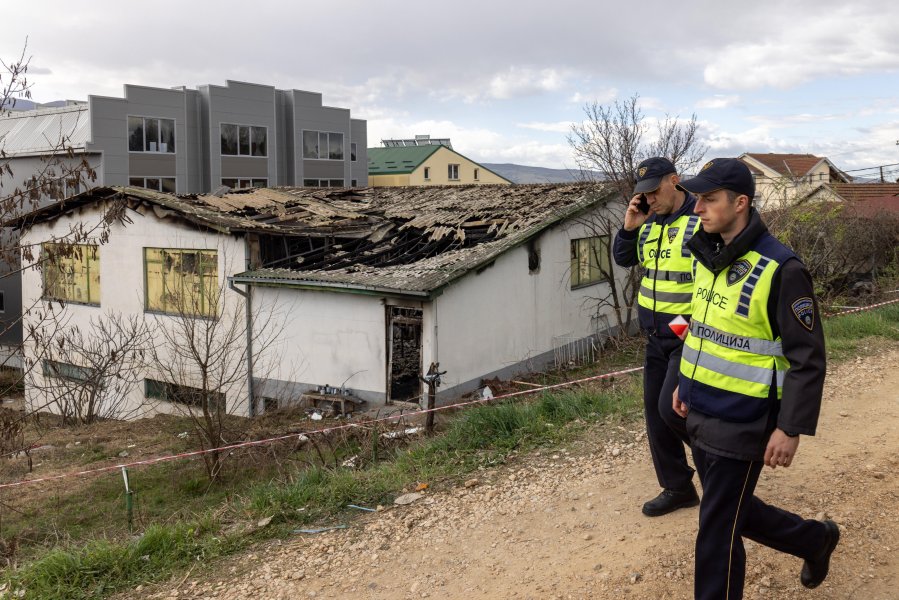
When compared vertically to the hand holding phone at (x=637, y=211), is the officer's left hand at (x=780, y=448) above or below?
below

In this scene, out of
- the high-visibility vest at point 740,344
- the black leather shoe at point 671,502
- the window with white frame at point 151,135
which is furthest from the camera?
the window with white frame at point 151,135

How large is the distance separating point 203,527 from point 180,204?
Answer: 11.2 metres

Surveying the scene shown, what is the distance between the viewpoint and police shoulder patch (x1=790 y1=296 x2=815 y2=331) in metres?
3.03

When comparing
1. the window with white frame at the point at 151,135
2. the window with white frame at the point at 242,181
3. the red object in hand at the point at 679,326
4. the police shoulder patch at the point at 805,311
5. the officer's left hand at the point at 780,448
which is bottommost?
the officer's left hand at the point at 780,448

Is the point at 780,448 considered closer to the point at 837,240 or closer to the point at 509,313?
the point at 509,313

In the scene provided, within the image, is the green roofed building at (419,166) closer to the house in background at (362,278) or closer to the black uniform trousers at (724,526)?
the house in background at (362,278)

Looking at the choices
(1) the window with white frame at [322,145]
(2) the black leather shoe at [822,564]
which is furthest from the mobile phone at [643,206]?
(1) the window with white frame at [322,145]

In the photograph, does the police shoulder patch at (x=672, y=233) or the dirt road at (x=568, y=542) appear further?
the police shoulder patch at (x=672, y=233)

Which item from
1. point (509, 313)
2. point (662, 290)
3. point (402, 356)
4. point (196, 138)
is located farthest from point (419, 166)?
point (662, 290)

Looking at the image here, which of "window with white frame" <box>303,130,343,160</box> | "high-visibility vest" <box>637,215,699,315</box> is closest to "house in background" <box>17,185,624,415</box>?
"high-visibility vest" <box>637,215,699,315</box>

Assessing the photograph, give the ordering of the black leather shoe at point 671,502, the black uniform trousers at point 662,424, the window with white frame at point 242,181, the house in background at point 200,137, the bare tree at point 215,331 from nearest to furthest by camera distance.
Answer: the black uniform trousers at point 662,424 < the black leather shoe at point 671,502 < the bare tree at point 215,331 < the house in background at point 200,137 < the window with white frame at point 242,181

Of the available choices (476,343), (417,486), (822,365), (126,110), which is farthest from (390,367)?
(126,110)

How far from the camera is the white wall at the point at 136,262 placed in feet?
49.2

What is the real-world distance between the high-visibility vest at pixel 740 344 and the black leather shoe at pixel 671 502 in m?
1.44
